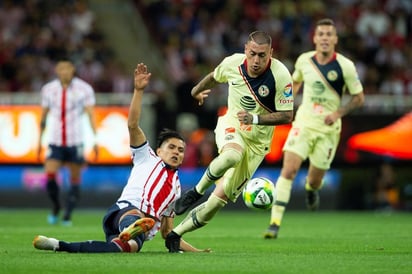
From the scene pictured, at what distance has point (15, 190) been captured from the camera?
886 inches

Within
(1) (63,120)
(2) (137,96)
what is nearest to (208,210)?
(2) (137,96)

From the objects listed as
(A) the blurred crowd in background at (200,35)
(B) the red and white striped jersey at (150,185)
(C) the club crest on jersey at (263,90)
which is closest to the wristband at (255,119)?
(C) the club crest on jersey at (263,90)

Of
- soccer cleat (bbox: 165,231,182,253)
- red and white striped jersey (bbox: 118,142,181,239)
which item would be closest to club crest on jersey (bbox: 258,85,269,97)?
red and white striped jersey (bbox: 118,142,181,239)

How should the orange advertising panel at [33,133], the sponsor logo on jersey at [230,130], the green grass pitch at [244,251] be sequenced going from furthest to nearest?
the orange advertising panel at [33,133] < the sponsor logo on jersey at [230,130] < the green grass pitch at [244,251]

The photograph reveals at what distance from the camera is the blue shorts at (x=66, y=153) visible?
1709cm

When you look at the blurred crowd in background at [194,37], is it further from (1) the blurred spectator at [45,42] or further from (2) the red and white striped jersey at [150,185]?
(2) the red and white striped jersey at [150,185]

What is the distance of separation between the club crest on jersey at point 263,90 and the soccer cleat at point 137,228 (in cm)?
257

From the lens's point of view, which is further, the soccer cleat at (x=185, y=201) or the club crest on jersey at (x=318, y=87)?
the club crest on jersey at (x=318, y=87)

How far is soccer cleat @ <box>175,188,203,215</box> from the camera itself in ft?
33.9

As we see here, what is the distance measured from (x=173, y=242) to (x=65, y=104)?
24.0 ft

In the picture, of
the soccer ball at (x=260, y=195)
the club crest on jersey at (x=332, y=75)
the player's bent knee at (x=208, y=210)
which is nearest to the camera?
the player's bent knee at (x=208, y=210)

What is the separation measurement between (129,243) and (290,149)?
4749 millimetres

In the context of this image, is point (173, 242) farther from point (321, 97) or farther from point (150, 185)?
point (321, 97)

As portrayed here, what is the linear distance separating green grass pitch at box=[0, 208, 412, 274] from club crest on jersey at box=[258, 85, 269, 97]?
165 cm
